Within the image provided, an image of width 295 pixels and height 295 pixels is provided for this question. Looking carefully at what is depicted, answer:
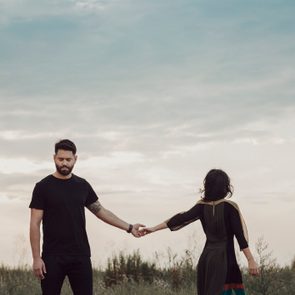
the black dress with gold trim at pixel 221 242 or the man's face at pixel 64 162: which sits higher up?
the man's face at pixel 64 162

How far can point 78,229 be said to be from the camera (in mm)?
7590

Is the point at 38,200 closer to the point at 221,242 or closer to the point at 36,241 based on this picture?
the point at 36,241

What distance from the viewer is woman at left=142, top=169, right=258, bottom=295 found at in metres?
7.94

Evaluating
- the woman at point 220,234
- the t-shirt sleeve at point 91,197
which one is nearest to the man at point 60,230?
the t-shirt sleeve at point 91,197

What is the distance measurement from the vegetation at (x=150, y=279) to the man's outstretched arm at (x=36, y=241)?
15.1 ft

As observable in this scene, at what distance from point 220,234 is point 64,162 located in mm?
1751

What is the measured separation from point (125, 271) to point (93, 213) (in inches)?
349

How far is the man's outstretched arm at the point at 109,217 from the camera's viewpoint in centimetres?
820

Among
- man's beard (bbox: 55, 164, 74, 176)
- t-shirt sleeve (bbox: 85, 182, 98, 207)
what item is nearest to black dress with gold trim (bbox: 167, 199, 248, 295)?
t-shirt sleeve (bbox: 85, 182, 98, 207)

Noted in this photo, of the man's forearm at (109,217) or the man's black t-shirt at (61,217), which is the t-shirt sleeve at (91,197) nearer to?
the man's forearm at (109,217)

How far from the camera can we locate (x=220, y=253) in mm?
7977

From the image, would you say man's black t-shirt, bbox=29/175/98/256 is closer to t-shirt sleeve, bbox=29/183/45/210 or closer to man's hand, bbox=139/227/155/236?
t-shirt sleeve, bbox=29/183/45/210

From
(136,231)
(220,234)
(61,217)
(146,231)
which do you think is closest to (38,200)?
(61,217)

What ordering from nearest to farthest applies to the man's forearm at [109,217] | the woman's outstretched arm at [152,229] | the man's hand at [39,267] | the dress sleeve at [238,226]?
the man's hand at [39,267], the dress sleeve at [238,226], the man's forearm at [109,217], the woman's outstretched arm at [152,229]
